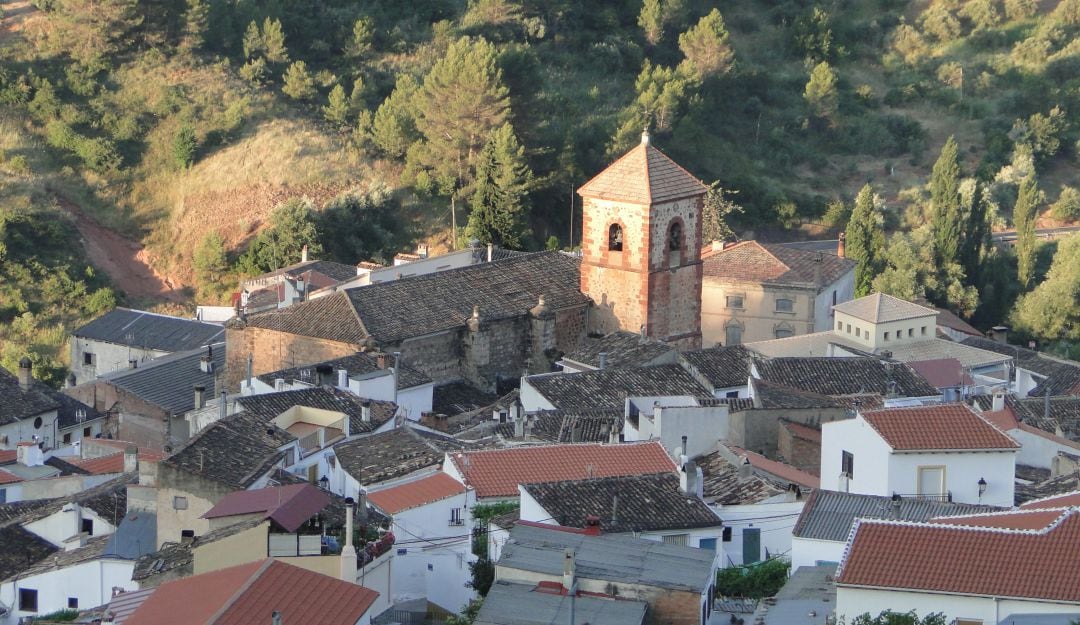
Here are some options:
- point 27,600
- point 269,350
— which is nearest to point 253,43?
point 269,350

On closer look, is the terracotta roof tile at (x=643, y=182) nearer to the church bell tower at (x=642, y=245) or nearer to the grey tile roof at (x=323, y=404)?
the church bell tower at (x=642, y=245)

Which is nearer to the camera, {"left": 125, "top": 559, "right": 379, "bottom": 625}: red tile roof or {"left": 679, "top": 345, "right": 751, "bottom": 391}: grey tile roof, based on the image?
{"left": 125, "top": 559, "right": 379, "bottom": 625}: red tile roof

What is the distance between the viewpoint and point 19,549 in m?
38.9

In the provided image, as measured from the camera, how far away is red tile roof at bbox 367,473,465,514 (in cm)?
3672

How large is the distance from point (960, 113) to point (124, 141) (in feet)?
120

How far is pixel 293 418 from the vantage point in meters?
42.8

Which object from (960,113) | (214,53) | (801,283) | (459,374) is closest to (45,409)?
(459,374)

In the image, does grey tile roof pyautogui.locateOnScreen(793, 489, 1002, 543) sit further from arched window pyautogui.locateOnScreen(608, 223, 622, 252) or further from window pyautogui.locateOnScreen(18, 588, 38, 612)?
arched window pyautogui.locateOnScreen(608, 223, 622, 252)

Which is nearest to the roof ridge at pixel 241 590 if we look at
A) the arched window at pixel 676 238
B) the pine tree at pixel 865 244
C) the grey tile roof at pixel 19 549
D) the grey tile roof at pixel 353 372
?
the grey tile roof at pixel 19 549

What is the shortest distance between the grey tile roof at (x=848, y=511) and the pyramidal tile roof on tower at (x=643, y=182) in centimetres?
1684

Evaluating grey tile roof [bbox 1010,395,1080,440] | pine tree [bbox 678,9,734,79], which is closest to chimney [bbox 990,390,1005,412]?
grey tile roof [bbox 1010,395,1080,440]

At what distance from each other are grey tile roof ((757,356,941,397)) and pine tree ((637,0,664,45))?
40296 mm

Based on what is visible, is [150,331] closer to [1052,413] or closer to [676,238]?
[676,238]

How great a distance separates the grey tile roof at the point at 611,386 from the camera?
46.8 metres
